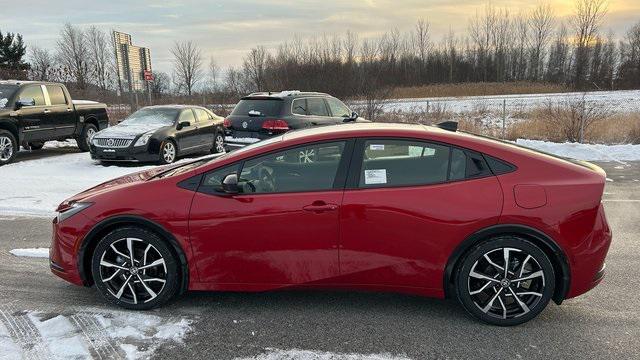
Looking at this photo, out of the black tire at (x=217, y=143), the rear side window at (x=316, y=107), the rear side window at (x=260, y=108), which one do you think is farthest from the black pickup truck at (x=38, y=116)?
the rear side window at (x=316, y=107)

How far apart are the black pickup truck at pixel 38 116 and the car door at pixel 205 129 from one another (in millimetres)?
3324

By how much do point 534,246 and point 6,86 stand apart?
12.9 metres

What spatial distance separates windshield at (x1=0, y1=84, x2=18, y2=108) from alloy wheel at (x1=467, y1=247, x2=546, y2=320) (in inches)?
480

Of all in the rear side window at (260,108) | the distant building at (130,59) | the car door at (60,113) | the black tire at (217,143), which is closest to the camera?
the rear side window at (260,108)

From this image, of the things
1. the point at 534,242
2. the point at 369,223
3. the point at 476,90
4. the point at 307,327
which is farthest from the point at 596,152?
the point at 476,90

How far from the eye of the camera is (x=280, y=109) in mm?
10445

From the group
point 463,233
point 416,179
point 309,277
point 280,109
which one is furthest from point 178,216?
point 280,109

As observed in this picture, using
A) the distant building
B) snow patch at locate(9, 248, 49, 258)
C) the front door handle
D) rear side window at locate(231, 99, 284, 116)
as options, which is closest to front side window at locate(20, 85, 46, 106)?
rear side window at locate(231, 99, 284, 116)

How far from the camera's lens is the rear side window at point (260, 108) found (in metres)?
10.4

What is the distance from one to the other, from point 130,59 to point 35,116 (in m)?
18.5

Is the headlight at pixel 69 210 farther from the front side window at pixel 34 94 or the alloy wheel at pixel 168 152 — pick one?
the front side window at pixel 34 94

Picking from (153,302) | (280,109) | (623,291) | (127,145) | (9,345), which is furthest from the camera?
(127,145)

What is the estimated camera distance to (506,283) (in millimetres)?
3686

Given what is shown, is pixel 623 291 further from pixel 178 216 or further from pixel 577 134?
pixel 577 134
